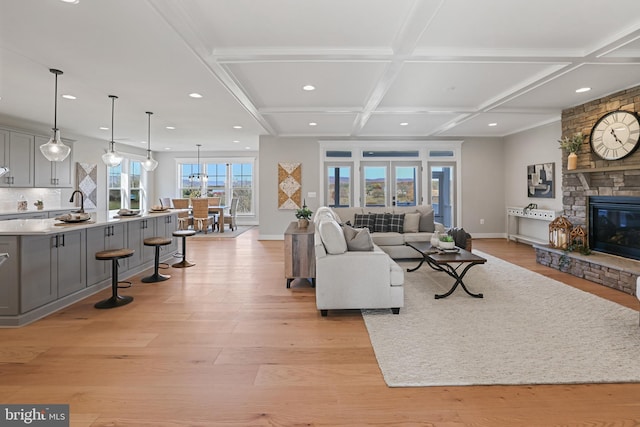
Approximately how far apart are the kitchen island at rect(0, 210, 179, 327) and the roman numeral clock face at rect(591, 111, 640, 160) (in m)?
6.84

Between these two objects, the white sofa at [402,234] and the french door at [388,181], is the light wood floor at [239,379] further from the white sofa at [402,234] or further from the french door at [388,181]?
the french door at [388,181]

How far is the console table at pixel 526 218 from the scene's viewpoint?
21.4 feet

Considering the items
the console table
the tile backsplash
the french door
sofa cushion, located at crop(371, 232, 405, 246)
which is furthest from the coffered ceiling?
the french door

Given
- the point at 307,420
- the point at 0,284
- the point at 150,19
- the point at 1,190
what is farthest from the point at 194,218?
the point at 307,420

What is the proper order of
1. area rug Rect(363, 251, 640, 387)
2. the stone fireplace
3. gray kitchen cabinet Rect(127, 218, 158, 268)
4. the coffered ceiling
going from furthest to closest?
1. gray kitchen cabinet Rect(127, 218, 158, 268)
2. the stone fireplace
3. the coffered ceiling
4. area rug Rect(363, 251, 640, 387)

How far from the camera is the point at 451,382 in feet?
6.76

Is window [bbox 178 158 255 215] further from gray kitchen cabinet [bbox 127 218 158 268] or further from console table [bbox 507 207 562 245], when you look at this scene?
console table [bbox 507 207 562 245]

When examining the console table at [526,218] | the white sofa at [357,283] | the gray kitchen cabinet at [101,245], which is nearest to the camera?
the white sofa at [357,283]

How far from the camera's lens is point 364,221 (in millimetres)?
6031

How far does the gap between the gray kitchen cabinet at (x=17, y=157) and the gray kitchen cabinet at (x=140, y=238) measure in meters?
3.09

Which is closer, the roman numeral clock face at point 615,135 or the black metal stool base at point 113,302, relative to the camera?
the black metal stool base at point 113,302

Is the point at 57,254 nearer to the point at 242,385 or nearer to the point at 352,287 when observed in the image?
the point at 242,385

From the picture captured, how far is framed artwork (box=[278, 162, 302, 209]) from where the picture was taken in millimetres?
8211

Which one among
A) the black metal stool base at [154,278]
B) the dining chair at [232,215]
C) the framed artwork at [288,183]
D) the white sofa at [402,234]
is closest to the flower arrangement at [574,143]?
the white sofa at [402,234]
